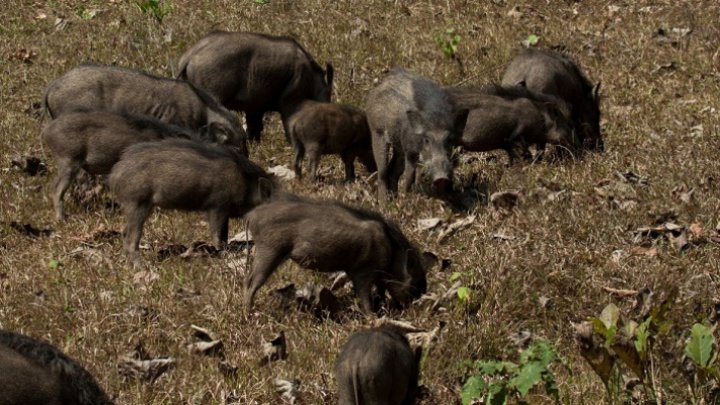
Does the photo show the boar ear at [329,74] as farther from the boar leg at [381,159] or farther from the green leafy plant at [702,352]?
the green leafy plant at [702,352]

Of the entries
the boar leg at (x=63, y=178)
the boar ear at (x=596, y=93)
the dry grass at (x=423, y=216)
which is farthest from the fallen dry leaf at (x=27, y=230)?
the boar ear at (x=596, y=93)

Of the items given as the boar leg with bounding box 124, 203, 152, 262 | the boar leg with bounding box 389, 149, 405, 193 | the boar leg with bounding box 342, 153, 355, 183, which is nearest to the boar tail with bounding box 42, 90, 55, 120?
the boar leg with bounding box 124, 203, 152, 262

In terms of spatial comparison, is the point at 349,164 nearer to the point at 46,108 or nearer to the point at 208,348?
the point at 46,108

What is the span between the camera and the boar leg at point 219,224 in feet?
28.5

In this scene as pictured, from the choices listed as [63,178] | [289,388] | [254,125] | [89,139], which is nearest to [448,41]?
[254,125]

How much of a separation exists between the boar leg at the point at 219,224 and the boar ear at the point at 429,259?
64.0 inches

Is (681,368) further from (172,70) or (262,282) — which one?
(172,70)

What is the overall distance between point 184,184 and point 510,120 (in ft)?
11.4

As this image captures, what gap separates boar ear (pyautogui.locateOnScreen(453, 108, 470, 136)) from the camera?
10344 millimetres

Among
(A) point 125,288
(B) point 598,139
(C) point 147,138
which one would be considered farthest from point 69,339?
(B) point 598,139

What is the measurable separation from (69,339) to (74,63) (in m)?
7.36

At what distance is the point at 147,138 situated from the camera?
963 centimetres

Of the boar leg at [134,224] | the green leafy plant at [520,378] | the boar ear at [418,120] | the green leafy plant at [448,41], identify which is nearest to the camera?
the green leafy plant at [520,378]

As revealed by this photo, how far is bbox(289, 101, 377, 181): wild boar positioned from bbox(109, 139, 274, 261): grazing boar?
7.26 feet
